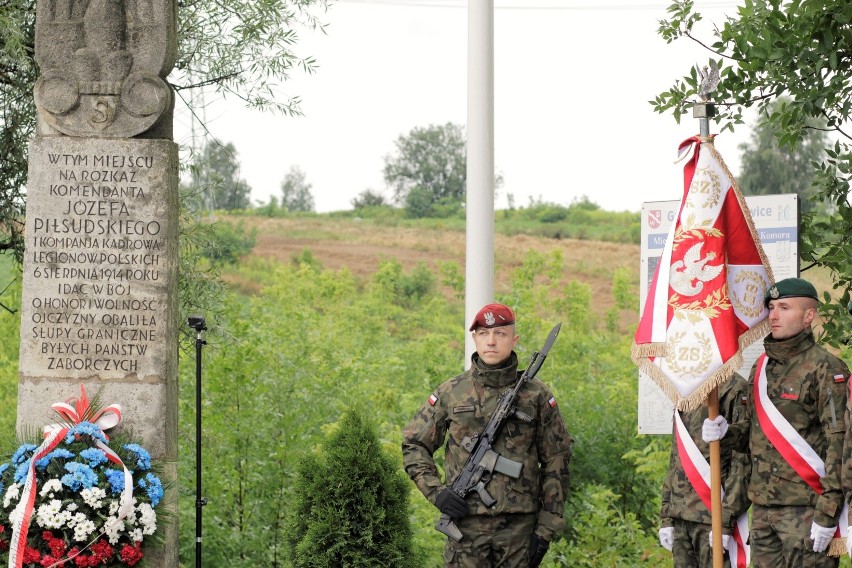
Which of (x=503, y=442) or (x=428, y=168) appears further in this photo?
(x=428, y=168)

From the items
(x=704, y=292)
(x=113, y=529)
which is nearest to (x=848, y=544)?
(x=704, y=292)

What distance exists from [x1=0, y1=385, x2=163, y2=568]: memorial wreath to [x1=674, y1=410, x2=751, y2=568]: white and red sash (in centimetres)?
300

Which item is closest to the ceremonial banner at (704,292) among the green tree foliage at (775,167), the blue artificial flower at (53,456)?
the blue artificial flower at (53,456)

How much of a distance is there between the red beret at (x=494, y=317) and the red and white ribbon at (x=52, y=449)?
87.5 inches

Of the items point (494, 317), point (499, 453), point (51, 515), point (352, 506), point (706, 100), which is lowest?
point (352, 506)

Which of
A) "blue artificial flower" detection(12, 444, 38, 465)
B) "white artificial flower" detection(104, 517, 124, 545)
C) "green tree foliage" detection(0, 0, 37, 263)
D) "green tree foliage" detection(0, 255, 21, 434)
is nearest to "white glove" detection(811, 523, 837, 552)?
"white artificial flower" detection(104, 517, 124, 545)

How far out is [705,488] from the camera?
5.81 meters

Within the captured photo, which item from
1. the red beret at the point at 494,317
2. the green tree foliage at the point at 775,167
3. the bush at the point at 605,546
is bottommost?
the bush at the point at 605,546

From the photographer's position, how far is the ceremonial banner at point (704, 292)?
5570mm

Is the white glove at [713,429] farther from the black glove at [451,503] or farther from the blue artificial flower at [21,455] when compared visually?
the blue artificial flower at [21,455]

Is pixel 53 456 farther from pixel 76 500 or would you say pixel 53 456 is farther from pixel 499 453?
pixel 499 453

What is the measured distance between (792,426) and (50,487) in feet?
12.9

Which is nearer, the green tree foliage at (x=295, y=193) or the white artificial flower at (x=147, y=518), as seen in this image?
the white artificial flower at (x=147, y=518)

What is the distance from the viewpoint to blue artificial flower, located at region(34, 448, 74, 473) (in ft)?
20.6
